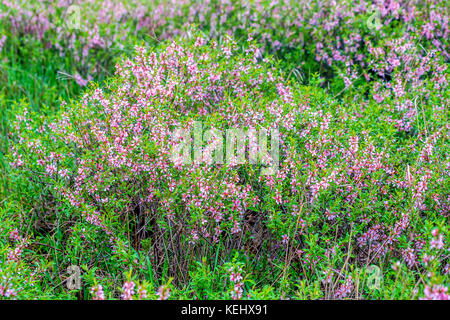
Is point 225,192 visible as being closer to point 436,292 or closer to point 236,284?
point 236,284

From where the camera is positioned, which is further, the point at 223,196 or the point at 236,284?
the point at 223,196

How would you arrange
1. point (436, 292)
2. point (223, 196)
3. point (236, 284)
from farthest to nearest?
point (223, 196), point (236, 284), point (436, 292)

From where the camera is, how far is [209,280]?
3.04 m

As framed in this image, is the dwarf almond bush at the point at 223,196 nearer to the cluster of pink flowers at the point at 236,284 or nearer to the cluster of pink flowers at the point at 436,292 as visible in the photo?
the cluster of pink flowers at the point at 236,284

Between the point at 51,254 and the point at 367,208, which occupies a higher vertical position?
the point at 367,208

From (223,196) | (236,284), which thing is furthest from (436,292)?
(223,196)

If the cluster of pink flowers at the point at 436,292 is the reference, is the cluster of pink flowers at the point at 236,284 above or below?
below

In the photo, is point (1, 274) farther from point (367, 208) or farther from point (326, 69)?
point (326, 69)

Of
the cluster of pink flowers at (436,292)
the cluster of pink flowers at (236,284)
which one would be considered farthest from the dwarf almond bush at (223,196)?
the cluster of pink flowers at (436,292)

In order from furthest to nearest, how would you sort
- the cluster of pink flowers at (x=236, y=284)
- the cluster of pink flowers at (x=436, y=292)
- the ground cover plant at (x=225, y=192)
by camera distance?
the ground cover plant at (x=225, y=192) < the cluster of pink flowers at (x=236, y=284) < the cluster of pink flowers at (x=436, y=292)

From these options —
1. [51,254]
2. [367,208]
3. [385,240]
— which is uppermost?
[367,208]

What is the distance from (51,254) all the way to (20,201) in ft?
2.65

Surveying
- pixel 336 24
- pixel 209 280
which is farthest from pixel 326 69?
pixel 209 280

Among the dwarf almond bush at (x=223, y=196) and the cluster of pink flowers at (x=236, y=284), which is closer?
the cluster of pink flowers at (x=236, y=284)
